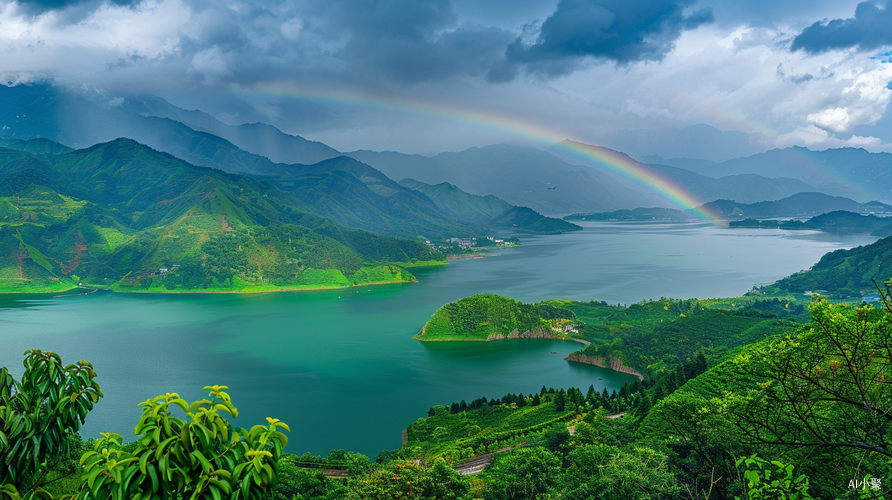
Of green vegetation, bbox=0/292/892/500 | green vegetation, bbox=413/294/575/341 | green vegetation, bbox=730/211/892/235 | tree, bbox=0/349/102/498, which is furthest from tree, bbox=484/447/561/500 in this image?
green vegetation, bbox=730/211/892/235

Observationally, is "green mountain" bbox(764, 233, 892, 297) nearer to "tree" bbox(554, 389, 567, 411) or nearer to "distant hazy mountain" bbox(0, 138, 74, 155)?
"tree" bbox(554, 389, 567, 411)

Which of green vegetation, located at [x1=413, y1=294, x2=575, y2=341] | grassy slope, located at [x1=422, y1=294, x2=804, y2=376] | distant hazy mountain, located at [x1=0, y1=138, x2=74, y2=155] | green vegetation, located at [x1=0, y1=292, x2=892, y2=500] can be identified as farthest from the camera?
distant hazy mountain, located at [x1=0, y1=138, x2=74, y2=155]

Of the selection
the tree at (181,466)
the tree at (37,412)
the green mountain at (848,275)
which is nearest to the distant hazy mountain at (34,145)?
the green mountain at (848,275)

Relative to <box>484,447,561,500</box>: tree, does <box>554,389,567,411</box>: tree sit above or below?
below

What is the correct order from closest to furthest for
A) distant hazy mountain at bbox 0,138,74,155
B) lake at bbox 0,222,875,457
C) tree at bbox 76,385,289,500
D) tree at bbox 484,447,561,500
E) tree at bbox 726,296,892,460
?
tree at bbox 76,385,289,500, tree at bbox 726,296,892,460, tree at bbox 484,447,561,500, lake at bbox 0,222,875,457, distant hazy mountain at bbox 0,138,74,155

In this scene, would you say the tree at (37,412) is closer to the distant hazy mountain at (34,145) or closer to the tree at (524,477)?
the tree at (524,477)
